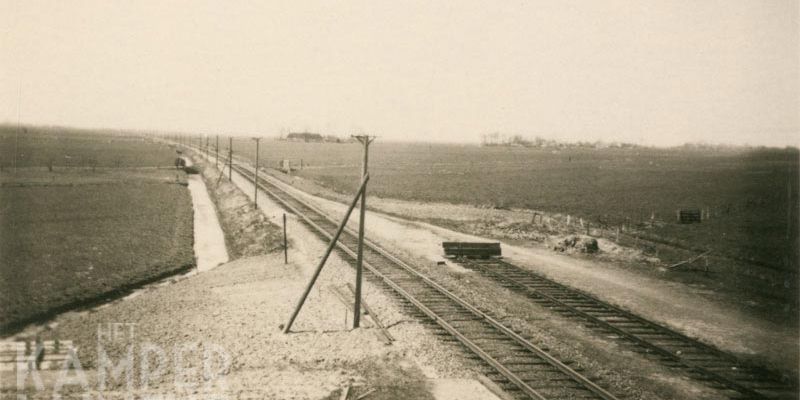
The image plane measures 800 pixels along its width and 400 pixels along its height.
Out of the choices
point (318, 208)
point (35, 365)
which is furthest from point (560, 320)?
point (318, 208)

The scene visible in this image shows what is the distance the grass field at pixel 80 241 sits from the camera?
16656mm

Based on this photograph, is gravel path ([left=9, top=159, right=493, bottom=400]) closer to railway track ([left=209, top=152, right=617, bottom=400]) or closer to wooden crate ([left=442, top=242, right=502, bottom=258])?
railway track ([left=209, top=152, right=617, bottom=400])

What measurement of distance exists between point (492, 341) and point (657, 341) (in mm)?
5108

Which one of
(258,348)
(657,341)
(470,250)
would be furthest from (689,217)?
(258,348)

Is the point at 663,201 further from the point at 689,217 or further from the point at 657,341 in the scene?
the point at 657,341

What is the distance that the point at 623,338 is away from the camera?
13516 mm

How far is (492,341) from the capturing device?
12.5 metres

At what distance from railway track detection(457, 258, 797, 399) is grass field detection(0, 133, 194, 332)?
1578 centimetres

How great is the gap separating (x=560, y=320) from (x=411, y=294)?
4.97 meters

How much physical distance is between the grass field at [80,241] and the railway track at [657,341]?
51.8ft

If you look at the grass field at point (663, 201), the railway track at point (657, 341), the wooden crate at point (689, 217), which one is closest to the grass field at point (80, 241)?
the railway track at point (657, 341)

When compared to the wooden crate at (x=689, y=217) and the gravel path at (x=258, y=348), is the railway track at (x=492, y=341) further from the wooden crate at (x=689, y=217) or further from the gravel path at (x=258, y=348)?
the wooden crate at (x=689, y=217)

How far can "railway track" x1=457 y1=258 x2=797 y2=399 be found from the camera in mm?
11102

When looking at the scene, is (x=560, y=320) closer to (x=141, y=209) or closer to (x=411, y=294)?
(x=411, y=294)
